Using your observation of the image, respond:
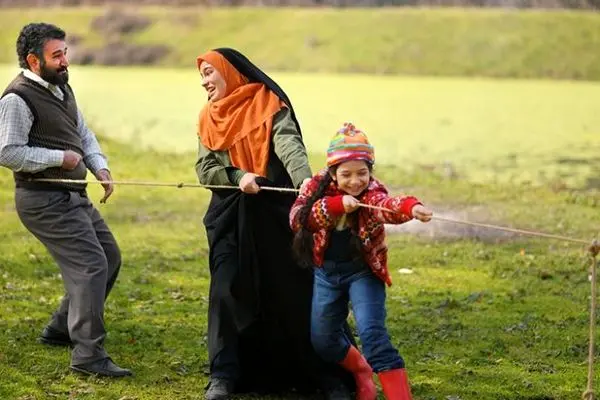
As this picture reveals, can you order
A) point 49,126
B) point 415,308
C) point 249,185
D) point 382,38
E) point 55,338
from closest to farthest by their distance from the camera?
point 249,185 < point 49,126 < point 55,338 < point 415,308 < point 382,38

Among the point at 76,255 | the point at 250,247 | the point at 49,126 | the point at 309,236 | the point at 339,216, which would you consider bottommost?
the point at 76,255

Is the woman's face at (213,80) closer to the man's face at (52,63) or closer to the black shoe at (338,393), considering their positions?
the man's face at (52,63)

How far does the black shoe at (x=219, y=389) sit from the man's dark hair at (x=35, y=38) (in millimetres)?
2119

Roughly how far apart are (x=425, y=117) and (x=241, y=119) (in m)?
24.1

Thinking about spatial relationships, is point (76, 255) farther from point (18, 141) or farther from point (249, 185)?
point (249, 185)

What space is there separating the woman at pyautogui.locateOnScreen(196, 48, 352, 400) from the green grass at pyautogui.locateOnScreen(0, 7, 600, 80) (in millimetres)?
40756

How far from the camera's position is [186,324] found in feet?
27.5

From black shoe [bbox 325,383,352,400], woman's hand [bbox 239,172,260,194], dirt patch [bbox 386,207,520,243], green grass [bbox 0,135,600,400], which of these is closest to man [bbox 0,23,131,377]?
green grass [bbox 0,135,600,400]

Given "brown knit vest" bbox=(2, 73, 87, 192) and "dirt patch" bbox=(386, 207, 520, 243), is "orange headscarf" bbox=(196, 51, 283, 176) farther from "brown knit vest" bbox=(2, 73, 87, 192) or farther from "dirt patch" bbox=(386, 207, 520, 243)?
"dirt patch" bbox=(386, 207, 520, 243)

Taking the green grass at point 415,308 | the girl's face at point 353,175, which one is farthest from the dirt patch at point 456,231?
the girl's face at point 353,175

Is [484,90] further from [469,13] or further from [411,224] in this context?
[411,224]

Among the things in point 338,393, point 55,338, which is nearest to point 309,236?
point 338,393

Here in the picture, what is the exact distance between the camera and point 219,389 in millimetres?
6207

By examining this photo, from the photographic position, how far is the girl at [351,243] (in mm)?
5453
